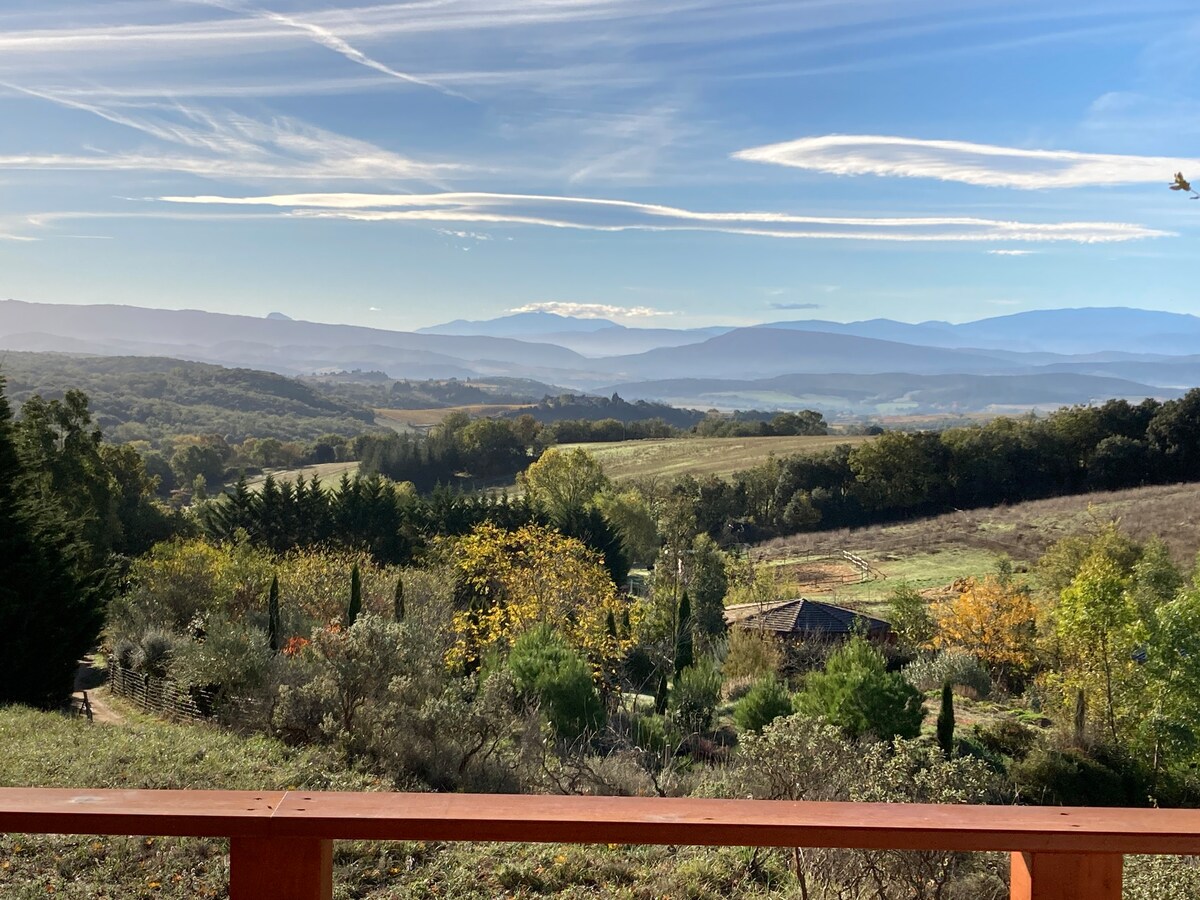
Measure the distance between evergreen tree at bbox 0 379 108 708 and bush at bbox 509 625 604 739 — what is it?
7743 millimetres

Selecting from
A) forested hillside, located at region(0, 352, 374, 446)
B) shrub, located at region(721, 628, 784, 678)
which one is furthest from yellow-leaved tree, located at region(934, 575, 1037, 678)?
forested hillside, located at region(0, 352, 374, 446)

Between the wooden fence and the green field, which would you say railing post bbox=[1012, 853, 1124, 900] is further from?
the green field

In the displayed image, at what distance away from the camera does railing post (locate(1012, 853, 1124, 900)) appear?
1.68 meters

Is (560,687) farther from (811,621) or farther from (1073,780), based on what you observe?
(811,621)

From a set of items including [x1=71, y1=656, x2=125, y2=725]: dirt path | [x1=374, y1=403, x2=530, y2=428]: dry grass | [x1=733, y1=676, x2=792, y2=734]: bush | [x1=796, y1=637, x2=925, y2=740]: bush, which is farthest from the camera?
[x1=374, y1=403, x2=530, y2=428]: dry grass

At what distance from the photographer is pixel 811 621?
2612cm

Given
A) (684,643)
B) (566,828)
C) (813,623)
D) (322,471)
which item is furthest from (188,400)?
(566,828)

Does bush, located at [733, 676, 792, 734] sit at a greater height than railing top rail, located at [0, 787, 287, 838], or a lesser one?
lesser

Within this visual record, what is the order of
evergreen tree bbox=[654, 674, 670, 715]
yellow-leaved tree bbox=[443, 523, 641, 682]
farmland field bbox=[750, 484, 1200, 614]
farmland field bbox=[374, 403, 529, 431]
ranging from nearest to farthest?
evergreen tree bbox=[654, 674, 670, 715], yellow-leaved tree bbox=[443, 523, 641, 682], farmland field bbox=[750, 484, 1200, 614], farmland field bbox=[374, 403, 529, 431]

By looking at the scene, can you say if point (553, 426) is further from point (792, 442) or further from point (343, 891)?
point (343, 891)

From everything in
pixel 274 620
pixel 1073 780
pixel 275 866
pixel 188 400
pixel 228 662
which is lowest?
pixel 1073 780

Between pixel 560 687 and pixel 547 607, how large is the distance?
241 inches

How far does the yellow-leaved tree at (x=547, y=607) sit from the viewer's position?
20.1m

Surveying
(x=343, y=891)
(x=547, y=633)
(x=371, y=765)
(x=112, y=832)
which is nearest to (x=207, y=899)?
(x=343, y=891)
